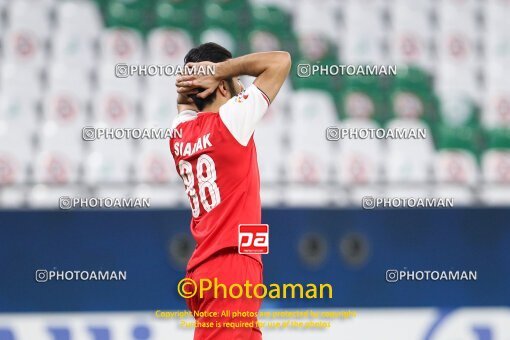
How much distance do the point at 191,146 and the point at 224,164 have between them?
16 cm

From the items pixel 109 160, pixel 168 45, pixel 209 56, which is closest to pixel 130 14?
pixel 168 45

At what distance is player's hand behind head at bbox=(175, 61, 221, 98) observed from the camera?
3.27 m

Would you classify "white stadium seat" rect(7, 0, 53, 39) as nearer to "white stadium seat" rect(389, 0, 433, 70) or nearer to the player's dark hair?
"white stadium seat" rect(389, 0, 433, 70)

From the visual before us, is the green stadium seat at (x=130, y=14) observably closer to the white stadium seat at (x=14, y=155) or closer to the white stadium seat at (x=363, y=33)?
the white stadium seat at (x=14, y=155)

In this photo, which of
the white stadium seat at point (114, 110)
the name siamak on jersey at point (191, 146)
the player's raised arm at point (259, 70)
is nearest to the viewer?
the player's raised arm at point (259, 70)

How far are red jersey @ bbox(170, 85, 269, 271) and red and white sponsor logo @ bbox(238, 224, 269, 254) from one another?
0.08 ft

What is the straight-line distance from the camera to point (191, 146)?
132 inches

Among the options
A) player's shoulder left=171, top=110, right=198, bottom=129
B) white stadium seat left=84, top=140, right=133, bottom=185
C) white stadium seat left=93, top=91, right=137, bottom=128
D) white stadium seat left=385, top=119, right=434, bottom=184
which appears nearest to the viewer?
player's shoulder left=171, top=110, right=198, bottom=129

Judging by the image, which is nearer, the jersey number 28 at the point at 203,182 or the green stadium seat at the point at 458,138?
the jersey number 28 at the point at 203,182

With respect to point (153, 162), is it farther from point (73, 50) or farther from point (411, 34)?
point (411, 34)

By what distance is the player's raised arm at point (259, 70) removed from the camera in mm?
3179

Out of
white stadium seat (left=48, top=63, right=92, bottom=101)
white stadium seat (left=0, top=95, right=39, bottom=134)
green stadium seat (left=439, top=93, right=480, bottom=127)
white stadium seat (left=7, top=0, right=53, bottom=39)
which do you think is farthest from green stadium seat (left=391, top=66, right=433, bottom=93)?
white stadium seat (left=7, top=0, right=53, bottom=39)

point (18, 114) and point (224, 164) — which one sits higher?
point (18, 114)

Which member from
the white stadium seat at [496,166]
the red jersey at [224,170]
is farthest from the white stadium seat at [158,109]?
the red jersey at [224,170]
